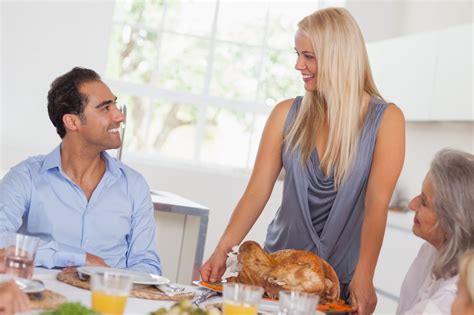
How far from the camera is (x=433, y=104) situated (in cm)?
543

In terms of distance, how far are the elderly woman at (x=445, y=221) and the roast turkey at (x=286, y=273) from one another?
0.20m

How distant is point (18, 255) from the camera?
1682mm

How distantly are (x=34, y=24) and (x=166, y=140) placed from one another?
1392 millimetres

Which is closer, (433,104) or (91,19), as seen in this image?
(433,104)

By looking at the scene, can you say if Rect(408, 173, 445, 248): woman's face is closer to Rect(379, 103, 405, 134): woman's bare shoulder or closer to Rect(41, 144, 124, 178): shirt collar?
Rect(379, 103, 405, 134): woman's bare shoulder

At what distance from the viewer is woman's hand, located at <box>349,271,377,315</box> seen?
223cm

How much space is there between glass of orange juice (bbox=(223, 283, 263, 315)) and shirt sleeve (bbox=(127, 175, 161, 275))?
1092 mm

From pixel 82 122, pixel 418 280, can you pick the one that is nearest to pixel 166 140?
pixel 82 122

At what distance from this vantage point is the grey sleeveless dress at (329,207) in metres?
2.44

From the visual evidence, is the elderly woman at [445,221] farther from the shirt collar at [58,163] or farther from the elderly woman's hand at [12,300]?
the shirt collar at [58,163]

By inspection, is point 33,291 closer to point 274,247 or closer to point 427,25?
point 274,247

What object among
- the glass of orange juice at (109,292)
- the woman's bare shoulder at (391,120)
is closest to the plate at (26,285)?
the glass of orange juice at (109,292)

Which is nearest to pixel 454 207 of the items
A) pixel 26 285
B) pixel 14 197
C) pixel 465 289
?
pixel 465 289

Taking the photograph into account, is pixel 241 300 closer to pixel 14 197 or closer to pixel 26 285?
pixel 26 285
